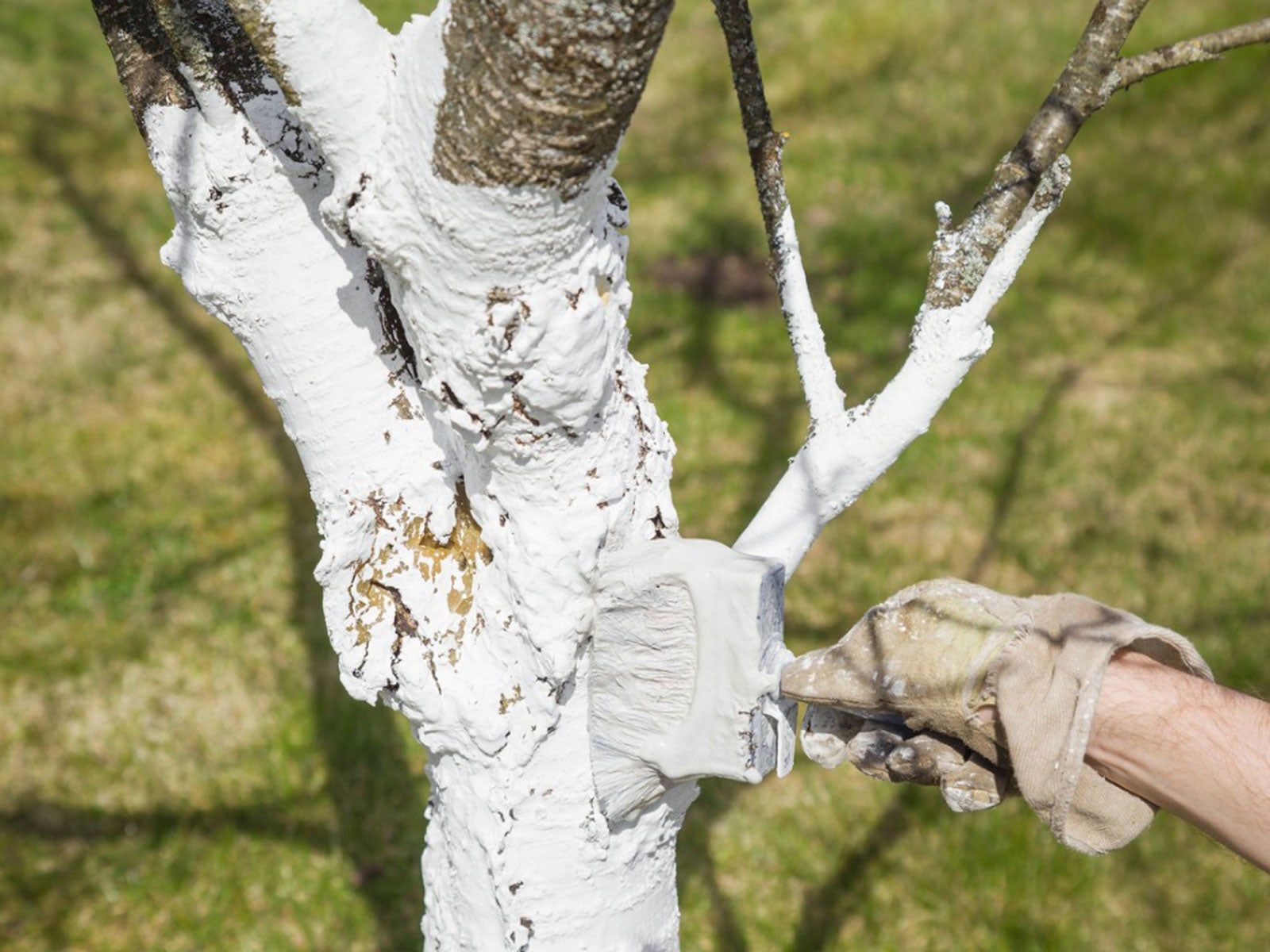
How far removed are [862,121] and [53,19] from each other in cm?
443

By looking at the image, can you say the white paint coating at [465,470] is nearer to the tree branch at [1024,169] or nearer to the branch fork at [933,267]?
the branch fork at [933,267]

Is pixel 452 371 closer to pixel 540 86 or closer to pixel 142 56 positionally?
pixel 540 86

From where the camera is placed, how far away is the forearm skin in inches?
49.9

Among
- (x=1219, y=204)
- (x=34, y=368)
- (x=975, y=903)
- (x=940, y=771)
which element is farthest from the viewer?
(x=1219, y=204)

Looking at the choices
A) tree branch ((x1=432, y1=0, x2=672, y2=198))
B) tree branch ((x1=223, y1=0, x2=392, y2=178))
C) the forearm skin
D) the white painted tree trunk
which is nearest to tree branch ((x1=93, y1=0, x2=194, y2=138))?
the white painted tree trunk

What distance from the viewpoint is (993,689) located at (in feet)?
4.57

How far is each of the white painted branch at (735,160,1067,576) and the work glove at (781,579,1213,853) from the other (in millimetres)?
151

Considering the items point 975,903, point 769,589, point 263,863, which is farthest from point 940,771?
point 263,863

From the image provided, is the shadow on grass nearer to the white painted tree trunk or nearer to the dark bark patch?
the white painted tree trunk

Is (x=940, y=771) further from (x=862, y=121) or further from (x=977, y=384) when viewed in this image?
(x=862, y=121)

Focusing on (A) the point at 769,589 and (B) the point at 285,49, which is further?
(A) the point at 769,589

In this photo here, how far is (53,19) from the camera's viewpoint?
20.4 ft

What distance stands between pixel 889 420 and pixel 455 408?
54 centimetres

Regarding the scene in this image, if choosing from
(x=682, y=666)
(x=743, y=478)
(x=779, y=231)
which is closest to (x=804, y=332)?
(x=779, y=231)
